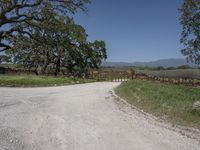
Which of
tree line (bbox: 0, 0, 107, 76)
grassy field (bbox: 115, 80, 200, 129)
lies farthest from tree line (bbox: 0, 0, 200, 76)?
grassy field (bbox: 115, 80, 200, 129)

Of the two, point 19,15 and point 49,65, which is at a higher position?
point 19,15

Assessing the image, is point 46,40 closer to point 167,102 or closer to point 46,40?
point 46,40

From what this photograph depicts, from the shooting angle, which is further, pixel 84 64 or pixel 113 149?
pixel 84 64

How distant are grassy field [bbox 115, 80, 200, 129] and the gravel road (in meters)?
0.87

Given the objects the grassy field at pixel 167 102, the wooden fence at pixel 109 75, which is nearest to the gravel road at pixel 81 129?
the grassy field at pixel 167 102

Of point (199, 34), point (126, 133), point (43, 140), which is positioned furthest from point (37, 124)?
point (199, 34)

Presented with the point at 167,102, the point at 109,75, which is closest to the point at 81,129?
the point at 167,102

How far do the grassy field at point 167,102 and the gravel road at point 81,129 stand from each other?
87 centimetres

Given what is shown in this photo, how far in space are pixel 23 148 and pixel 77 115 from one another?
181 inches

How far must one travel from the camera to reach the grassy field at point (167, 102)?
1168cm

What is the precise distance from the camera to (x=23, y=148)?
26.0ft

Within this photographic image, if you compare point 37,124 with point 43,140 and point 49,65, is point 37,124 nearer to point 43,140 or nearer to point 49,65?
point 43,140

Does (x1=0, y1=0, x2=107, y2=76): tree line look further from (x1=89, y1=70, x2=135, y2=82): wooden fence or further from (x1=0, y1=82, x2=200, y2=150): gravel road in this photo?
(x1=0, y1=82, x2=200, y2=150): gravel road

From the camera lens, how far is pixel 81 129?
10008mm
